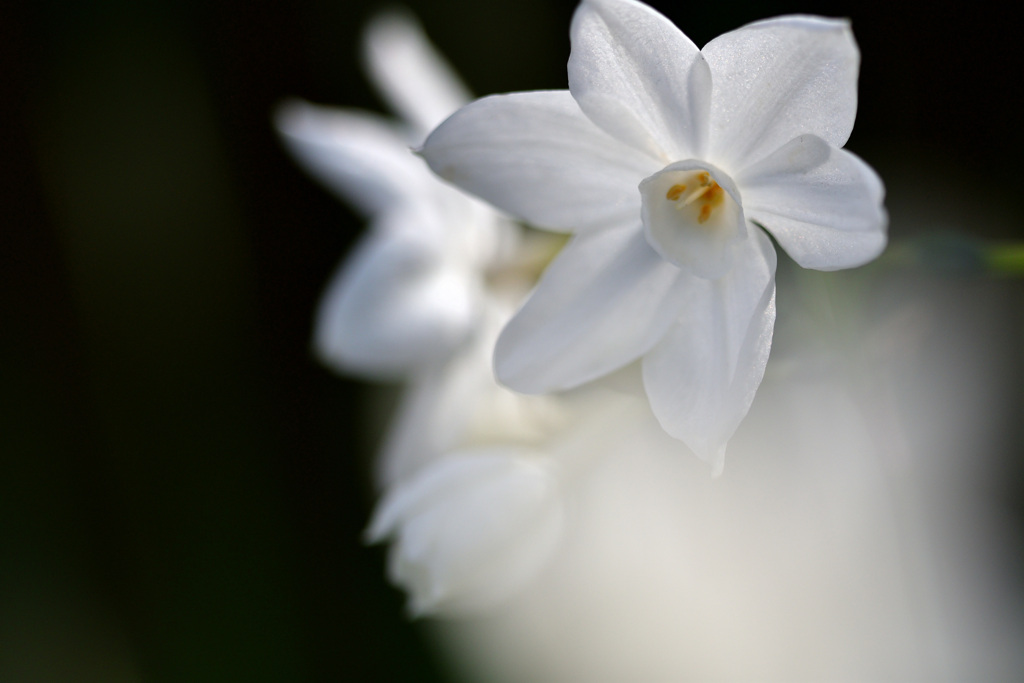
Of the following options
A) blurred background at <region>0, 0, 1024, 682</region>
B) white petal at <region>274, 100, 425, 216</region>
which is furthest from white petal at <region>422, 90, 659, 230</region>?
blurred background at <region>0, 0, 1024, 682</region>

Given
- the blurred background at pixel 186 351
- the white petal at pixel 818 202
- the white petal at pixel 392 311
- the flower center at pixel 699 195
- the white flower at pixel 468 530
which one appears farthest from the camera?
the blurred background at pixel 186 351

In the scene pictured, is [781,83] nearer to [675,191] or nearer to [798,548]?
[675,191]

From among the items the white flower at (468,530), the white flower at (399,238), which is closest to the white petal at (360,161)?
the white flower at (399,238)

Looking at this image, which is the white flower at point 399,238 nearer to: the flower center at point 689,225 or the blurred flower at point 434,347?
the blurred flower at point 434,347

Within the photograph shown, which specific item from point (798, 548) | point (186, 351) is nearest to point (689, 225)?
point (798, 548)

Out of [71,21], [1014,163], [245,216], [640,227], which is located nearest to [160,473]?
[245,216]

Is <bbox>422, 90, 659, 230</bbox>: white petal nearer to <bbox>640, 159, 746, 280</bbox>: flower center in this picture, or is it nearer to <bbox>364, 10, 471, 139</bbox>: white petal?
<bbox>640, 159, 746, 280</bbox>: flower center
